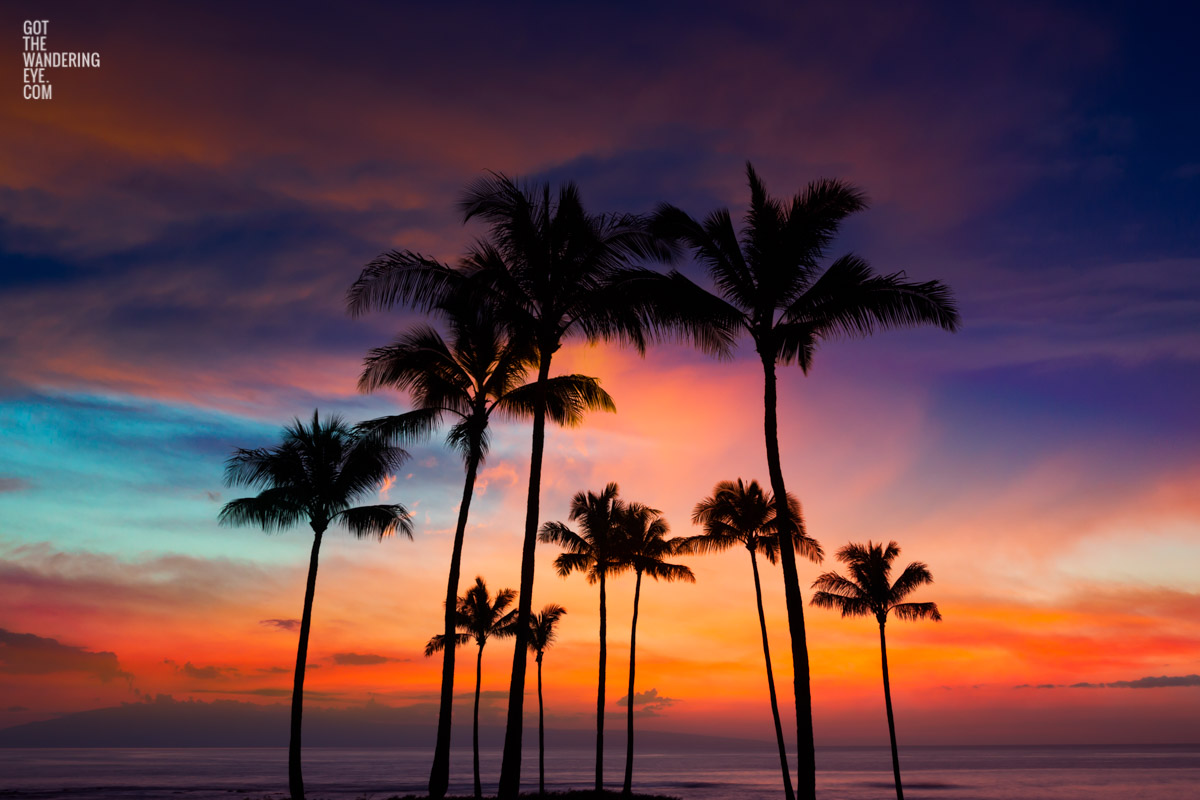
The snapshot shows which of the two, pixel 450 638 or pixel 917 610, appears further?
pixel 917 610

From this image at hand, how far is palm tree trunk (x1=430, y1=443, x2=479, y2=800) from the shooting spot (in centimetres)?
2073

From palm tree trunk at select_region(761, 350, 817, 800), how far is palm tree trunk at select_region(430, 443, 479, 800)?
8550 mm

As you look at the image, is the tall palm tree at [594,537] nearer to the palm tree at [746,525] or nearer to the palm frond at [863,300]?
the palm tree at [746,525]

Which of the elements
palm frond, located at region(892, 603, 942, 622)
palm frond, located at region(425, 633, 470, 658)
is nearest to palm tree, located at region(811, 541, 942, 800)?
palm frond, located at region(892, 603, 942, 622)

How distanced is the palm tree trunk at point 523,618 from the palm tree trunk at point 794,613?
5.24m

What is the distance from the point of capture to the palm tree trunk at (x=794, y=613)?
1489 centimetres

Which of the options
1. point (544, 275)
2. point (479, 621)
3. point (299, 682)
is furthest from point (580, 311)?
point (479, 621)

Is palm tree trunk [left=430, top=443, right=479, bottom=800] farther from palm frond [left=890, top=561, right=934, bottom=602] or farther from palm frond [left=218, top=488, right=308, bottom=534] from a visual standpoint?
palm frond [left=890, top=561, right=934, bottom=602]

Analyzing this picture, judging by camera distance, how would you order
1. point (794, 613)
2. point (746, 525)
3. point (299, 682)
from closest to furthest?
point (794, 613) < point (299, 682) < point (746, 525)

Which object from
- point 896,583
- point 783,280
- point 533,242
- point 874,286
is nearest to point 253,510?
point 533,242

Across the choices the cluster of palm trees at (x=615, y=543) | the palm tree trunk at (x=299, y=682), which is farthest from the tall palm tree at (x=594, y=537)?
the palm tree trunk at (x=299, y=682)

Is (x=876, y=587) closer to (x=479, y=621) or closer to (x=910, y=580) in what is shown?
(x=910, y=580)

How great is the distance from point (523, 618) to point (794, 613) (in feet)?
18.2

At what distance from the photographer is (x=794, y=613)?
16109 mm
